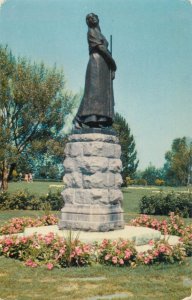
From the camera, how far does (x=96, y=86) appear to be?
10648 mm

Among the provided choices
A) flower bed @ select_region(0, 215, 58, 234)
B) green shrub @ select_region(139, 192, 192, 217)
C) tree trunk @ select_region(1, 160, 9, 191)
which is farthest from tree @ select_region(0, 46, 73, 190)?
flower bed @ select_region(0, 215, 58, 234)

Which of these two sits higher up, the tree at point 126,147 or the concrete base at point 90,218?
the tree at point 126,147

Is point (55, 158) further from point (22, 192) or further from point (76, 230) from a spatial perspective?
point (76, 230)

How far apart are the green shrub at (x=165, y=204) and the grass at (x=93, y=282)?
12.5 metres

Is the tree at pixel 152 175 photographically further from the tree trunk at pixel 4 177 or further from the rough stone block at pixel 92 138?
the rough stone block at pixel 92 138

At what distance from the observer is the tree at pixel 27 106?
23641 mm

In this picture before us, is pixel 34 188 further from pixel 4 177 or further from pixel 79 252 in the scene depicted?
pixel 79 252

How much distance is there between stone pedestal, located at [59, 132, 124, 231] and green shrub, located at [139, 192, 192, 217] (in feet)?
35.4

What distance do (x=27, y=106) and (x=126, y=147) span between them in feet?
63.4

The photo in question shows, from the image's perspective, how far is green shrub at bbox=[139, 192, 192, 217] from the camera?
20.8 meters

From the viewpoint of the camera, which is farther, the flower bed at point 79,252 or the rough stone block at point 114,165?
the rough stone block at point 114,165

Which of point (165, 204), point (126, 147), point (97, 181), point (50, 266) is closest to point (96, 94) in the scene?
point (97, 181)

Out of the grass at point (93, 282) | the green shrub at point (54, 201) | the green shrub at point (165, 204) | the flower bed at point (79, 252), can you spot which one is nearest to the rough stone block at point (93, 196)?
the flower bed at point (79, 252)

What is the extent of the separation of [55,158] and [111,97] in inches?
565
